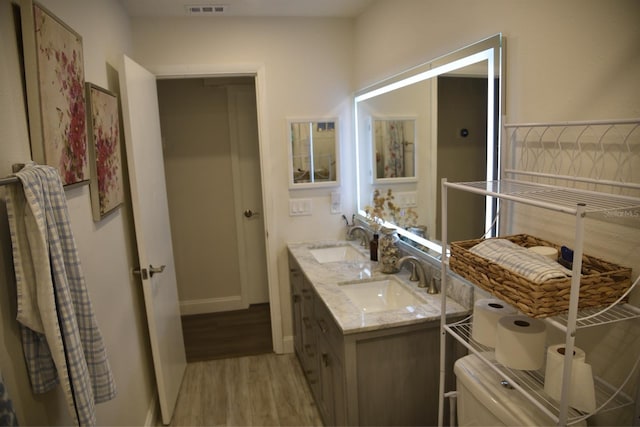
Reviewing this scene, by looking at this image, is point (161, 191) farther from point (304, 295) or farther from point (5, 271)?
point (5, 271)

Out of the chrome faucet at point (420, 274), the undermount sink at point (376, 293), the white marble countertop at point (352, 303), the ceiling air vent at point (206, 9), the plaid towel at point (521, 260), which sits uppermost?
the ceiling air vent at point (206, 9)

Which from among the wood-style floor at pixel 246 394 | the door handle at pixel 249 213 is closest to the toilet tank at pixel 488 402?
the wood-style floor at pixel 246 394

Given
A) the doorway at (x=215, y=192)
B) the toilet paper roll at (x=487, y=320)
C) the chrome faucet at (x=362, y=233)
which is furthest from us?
the doorway at (x=215, y=192)

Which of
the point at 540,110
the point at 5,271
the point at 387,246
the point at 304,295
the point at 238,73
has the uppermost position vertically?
the point at 238,73

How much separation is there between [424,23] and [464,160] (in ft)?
2.50

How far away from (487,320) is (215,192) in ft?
10.2

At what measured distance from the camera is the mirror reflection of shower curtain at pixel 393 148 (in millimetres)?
2463

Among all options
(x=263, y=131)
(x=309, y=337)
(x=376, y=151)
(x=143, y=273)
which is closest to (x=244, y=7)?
(x=263, y=131)

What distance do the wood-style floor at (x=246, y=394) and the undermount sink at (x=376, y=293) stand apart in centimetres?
82

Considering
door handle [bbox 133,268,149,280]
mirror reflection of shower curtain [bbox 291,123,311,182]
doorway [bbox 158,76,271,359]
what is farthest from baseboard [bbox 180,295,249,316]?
door handle [bbox 133,268,149,280]

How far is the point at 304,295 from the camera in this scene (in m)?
2.64

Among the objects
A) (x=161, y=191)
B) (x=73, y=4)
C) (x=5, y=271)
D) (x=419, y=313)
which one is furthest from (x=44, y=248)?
(x=161, y=191)

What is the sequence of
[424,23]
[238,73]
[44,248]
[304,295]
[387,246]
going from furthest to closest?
[238,73]
[304,295]
[387,246]
[424,23]
[44,248]

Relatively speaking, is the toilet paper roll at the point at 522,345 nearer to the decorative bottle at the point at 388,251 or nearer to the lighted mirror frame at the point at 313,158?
the decorative bottle at the point at 388,251
